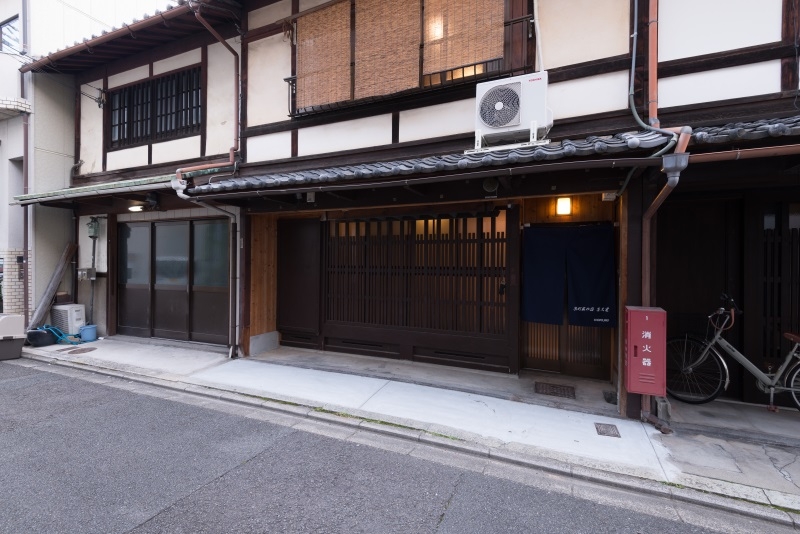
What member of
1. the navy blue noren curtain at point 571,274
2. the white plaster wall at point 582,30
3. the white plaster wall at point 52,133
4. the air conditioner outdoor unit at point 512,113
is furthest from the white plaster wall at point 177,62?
the navy blue noren curtain at point 571,274

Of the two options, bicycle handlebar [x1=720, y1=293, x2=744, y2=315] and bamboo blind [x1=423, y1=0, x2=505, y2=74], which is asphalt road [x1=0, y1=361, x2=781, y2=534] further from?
bamboo blind [x1=423, y1=0, x2=505, y2=74]

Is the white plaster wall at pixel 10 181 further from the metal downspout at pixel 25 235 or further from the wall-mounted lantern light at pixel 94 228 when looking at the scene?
the wall-mounted lantern light at pixel 94 228

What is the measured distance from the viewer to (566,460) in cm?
369

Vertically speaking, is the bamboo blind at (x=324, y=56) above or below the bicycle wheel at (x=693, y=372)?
above

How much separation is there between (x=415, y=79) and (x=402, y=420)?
5170 millimetres

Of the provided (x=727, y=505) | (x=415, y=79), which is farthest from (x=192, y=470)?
(x=415, y=79)

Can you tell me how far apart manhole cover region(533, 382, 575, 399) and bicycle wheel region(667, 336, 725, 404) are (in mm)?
1279

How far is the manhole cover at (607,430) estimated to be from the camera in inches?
167

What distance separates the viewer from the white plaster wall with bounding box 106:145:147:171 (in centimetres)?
906

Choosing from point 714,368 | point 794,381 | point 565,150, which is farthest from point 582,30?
point 794,381

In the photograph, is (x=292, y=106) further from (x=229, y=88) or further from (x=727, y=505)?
(x=727, y=505)

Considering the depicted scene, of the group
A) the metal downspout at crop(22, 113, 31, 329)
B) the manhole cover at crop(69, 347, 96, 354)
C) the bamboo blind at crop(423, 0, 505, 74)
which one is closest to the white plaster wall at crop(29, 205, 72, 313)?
the metal downspout at crop(22, 113, 31, 329)

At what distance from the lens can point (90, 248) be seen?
9.73 metres

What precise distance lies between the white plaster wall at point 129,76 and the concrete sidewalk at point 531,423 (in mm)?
6882
